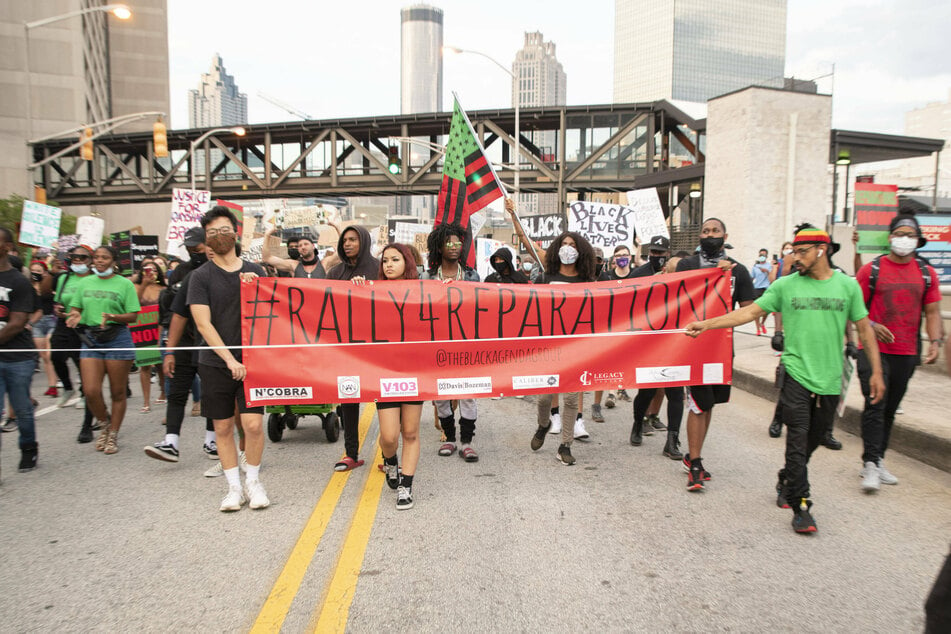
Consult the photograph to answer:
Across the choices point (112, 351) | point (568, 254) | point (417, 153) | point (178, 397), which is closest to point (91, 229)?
point (112, 351)

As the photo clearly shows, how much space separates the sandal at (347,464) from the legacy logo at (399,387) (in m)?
0.99

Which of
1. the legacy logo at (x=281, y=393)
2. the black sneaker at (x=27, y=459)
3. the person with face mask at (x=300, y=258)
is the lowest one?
the black sneaker at (x=27, y=459)

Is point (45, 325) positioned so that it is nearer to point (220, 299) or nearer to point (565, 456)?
point (220, 299)

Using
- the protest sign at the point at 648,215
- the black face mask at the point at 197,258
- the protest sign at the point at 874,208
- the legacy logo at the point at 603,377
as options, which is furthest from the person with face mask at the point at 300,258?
the protest sign at the point at 648,215

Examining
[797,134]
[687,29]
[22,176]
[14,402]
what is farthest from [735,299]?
[687,29]

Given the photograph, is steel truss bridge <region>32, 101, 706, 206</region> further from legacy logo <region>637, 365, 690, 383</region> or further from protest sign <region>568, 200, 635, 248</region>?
legacy logo <region>637, 365, 690, 383</region>

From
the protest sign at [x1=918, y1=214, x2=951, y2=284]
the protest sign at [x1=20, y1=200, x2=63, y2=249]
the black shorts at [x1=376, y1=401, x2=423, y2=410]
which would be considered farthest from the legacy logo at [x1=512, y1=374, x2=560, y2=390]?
the protest sign at [x1=20, y1=200, x2=63, y2=249]

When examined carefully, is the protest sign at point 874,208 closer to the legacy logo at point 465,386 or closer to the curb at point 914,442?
the curb at point 914,442

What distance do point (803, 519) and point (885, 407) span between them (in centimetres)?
171

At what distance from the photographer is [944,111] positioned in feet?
409

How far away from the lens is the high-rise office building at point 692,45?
167 metres

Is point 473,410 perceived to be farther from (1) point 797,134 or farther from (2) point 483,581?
(1) point 797,134

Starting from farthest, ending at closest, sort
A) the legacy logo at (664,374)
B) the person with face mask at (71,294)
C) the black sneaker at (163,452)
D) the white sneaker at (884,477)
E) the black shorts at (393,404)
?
the person with face mask at (71,294), the black sneaker at (163,452), the legacy logo at (664,374), the white sneaker at (884,477), the black shorts at (393,404)

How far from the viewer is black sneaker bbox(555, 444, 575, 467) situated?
5996 mm
